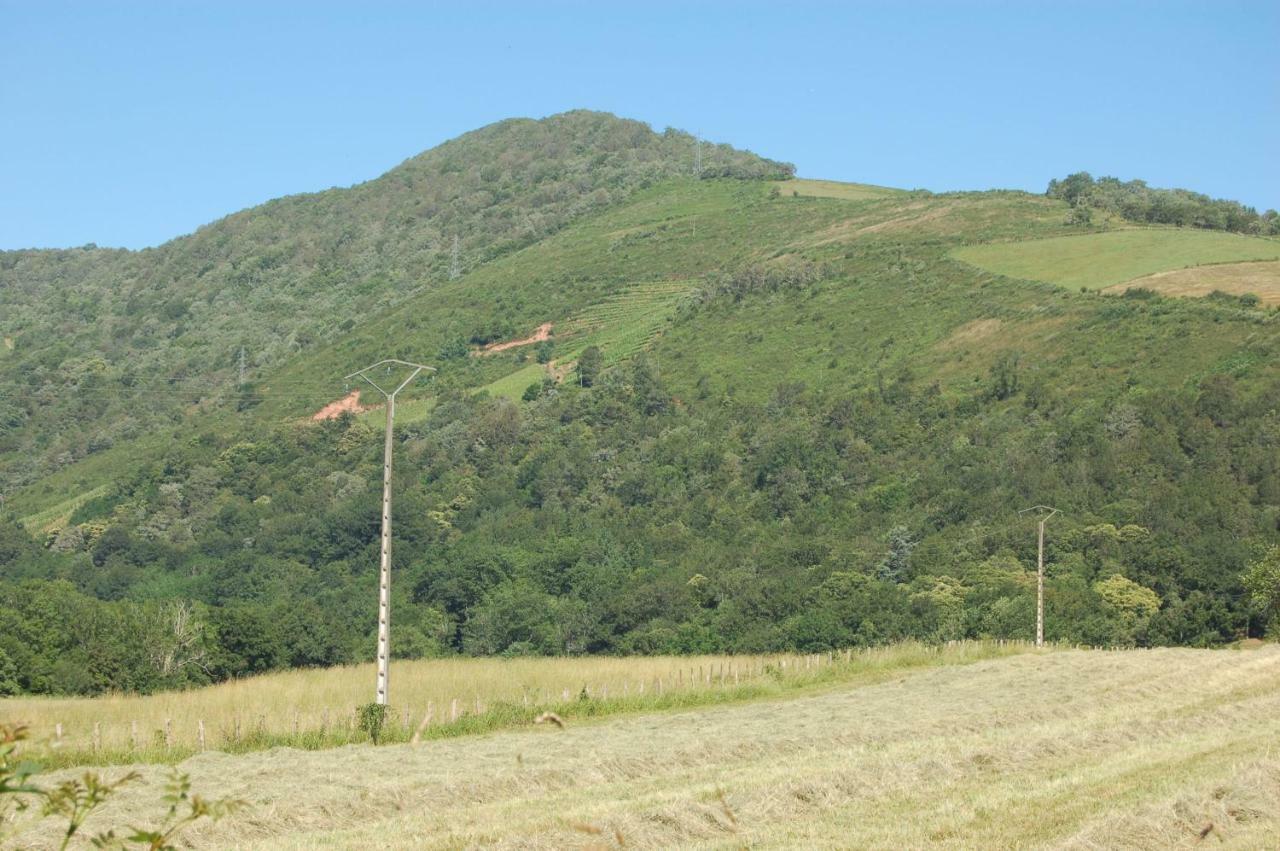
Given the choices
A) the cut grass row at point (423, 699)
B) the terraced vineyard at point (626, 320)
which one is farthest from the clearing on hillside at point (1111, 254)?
the cut grass row at point (423, 699)

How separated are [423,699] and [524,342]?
98.3 m

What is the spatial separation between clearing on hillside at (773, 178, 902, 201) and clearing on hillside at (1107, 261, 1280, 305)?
6769cm

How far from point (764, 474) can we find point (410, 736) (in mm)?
64429

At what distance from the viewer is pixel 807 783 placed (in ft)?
61.9

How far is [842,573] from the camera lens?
73.6 metres

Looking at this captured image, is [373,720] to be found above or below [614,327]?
Answer: below

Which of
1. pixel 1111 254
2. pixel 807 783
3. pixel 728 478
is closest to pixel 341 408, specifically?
pixel 728 478

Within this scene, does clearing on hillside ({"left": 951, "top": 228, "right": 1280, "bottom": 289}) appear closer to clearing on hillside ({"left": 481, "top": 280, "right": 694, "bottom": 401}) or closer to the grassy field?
clearing on hillside ({"left": 481, "top": 280, "right": 694, "bottom": 401})

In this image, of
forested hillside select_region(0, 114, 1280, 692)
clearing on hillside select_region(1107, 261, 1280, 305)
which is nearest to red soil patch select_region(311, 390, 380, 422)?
forested hillside select_region(0, 114, 1280, 692)

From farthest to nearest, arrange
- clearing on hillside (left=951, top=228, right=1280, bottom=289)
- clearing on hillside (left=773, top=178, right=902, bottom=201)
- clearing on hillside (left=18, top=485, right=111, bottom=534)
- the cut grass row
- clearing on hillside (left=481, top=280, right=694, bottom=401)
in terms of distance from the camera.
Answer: clearing on hillside (left=773, top=178, right=902, bottom=201), clearing on hillside (left=481, top=280, right=694, bottom=401), clearing on hillside (left=18, top=485, right=111, bottom=534), clearing on hillside (left=951, top=228, right=1280, bottom=289), the cut grass row


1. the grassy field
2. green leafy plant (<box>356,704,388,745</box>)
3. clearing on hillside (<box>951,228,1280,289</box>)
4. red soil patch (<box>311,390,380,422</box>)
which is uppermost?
clearing on hillside (<box>951,228,1280,289</box>)

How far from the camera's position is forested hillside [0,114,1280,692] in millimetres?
64875

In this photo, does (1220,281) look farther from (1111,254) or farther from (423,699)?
(423,699)

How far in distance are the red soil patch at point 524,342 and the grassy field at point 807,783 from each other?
106900mm
